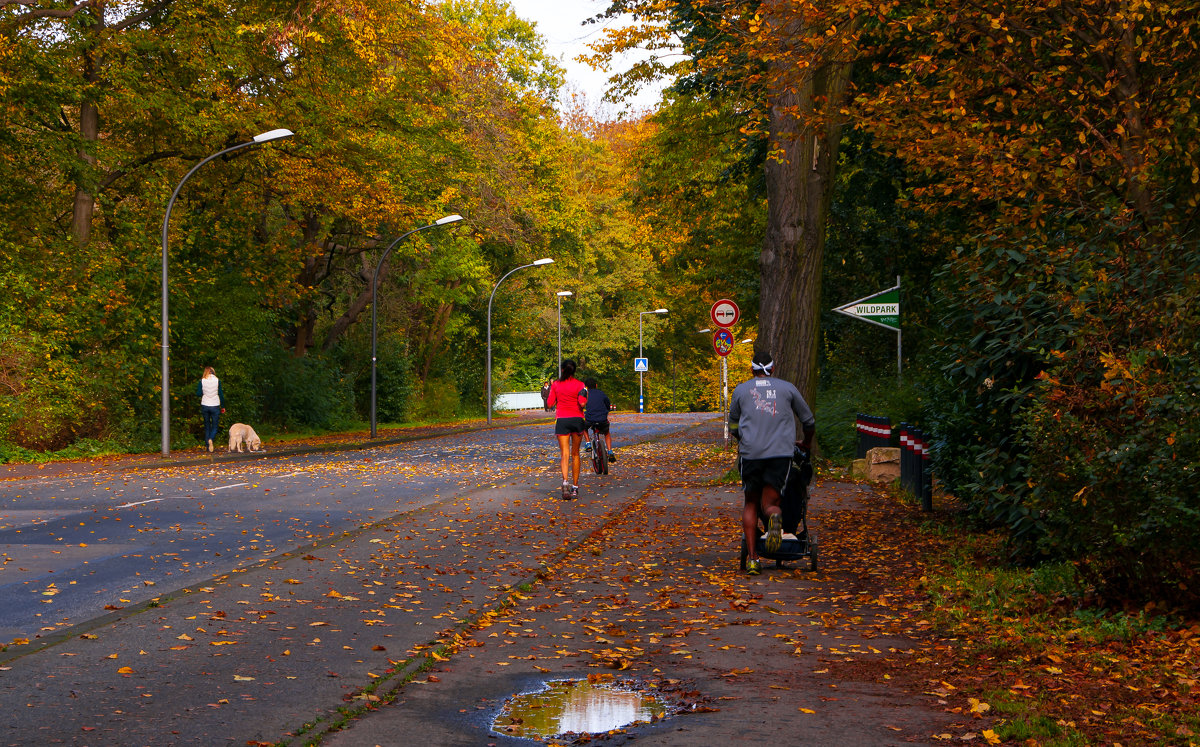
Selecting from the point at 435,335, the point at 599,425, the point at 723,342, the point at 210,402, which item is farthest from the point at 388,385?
the point at 599,425

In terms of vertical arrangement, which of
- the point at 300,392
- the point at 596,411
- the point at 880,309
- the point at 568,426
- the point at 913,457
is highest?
the point at 880,309

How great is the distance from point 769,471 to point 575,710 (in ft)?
A: 15.0

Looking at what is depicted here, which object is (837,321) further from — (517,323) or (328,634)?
(517,323)

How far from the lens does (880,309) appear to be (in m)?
19.9

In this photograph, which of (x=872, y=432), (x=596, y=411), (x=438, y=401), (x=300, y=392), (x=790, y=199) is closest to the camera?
(x=790, y=199)

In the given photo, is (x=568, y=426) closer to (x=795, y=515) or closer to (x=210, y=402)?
(x=795, y=515)

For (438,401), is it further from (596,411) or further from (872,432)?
(872,432)

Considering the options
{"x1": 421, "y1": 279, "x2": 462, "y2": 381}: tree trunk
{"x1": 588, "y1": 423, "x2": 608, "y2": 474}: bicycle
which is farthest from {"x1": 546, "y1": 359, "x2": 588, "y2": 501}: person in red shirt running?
{"x1": 421, "y1": 279, "x2": 462, "y2": 381}: tree trunk

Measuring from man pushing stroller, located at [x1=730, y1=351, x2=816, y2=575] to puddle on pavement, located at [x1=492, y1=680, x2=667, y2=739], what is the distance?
12.8ft

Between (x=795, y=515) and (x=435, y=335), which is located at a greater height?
(x=435, y=335)

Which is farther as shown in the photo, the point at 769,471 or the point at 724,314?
the point at 724,314

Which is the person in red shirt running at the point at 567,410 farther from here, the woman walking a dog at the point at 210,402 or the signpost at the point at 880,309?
the woman walking a dog at the point at 210,402

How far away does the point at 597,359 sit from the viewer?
75062 mm

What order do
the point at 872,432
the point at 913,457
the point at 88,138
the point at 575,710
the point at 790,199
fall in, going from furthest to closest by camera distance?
the point at 88,138 → the point at 872,432 → the point at 790,199 → the point at 913,457 → the point at 575,710
